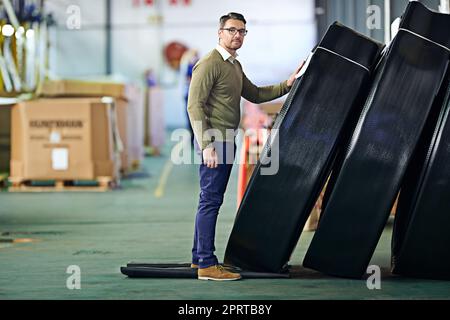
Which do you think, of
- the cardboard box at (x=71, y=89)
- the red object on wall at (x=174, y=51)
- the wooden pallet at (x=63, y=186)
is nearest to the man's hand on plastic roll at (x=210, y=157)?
the wooden pallet at (x=63, y=186)

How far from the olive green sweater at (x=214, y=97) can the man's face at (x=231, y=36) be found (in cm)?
8

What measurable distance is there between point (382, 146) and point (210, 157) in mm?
939

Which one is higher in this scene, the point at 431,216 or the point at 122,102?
the point at 122,102

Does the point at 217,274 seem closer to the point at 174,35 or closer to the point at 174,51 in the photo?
the point at 174,51

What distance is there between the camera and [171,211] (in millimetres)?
8867

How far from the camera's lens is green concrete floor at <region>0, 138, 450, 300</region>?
452 cm

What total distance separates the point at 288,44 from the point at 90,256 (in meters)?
21.4

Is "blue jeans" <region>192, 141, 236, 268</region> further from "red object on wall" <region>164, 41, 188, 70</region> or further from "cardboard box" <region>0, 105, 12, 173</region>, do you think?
"red object on wall" <region>164, 41, 188, 70</region>

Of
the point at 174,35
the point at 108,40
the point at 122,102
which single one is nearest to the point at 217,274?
the point at 122,102

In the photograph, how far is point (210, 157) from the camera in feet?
15.7

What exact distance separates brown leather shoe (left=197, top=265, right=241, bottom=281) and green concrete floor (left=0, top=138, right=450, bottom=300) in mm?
63

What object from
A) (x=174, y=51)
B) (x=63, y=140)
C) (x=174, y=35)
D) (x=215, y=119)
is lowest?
(x=63, y=140)

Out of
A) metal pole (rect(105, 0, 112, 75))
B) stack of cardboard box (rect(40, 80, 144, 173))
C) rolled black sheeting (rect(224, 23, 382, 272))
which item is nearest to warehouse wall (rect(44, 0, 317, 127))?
metal pole (rect(105, 0, 112, 75))

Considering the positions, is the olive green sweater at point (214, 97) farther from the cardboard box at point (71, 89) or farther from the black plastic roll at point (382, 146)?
the cardboard box at point (71, 89)
